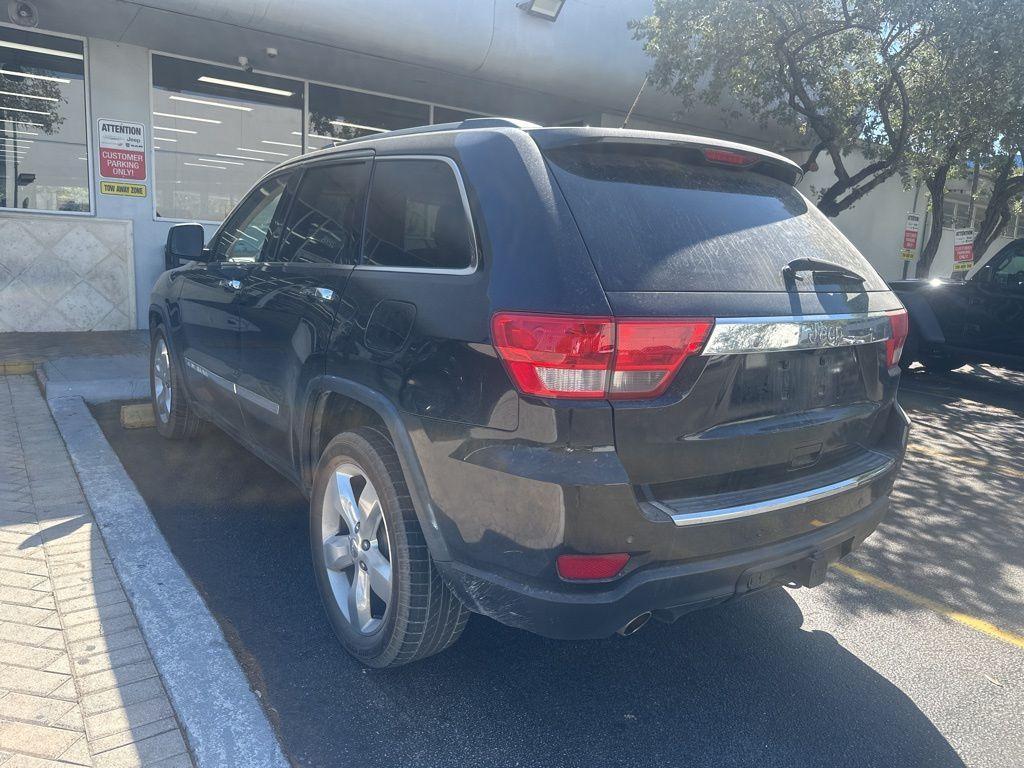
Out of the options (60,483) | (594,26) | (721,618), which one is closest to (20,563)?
(60,483)

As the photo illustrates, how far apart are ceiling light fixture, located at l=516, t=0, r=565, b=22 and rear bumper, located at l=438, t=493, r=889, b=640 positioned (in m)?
8.51

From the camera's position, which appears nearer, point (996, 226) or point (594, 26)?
point (594, 26)

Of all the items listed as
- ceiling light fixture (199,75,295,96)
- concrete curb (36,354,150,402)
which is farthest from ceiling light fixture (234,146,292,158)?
concrete curb (36,354,150,402)

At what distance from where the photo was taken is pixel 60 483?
4.65 metres

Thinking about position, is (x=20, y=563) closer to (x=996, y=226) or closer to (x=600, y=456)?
(x=600, y=456)

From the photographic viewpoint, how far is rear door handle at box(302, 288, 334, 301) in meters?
3.21

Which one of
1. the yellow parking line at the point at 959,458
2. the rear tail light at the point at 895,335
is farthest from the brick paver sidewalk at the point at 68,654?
the yellow parking line at the point at 959,458

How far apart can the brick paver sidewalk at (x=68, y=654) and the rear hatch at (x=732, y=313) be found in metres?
1.77

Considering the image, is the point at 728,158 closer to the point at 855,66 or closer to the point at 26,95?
the point at 26,95

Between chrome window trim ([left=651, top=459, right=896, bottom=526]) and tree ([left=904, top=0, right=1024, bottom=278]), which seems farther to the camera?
tree ([left=904, top=0, right=1024, bottom=278])

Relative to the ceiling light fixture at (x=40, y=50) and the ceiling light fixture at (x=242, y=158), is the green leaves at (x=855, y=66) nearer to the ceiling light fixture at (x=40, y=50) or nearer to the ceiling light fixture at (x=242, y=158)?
the ceiling light fixture at (x=242, y=158)

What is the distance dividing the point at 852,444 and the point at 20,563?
3556 millimetres

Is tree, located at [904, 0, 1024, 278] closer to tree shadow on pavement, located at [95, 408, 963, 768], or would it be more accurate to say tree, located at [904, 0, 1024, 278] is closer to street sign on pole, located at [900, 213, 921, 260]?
street sign on pole, located at [900, 213, 921, 260]

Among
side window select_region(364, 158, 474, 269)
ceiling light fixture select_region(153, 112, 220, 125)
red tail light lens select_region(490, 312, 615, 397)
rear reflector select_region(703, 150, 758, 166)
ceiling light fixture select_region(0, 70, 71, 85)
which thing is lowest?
red tail light lens select_region(490, 312, 615, 397)
